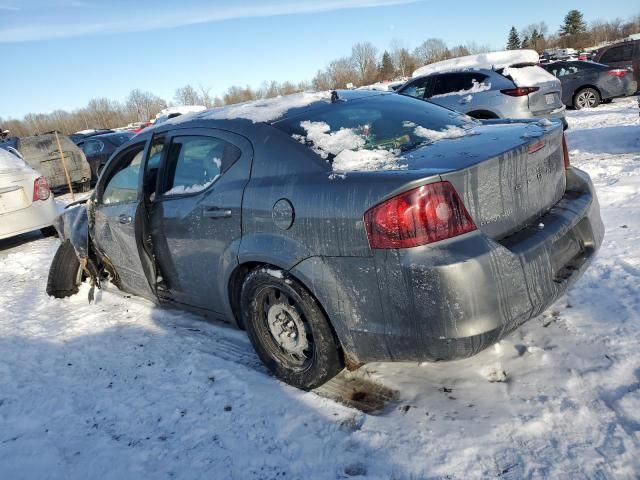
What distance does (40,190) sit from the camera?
7.36 m

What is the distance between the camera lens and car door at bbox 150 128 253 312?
307cm

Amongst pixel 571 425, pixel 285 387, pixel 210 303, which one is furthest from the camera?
pixel 210 303

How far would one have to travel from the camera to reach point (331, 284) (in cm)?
256

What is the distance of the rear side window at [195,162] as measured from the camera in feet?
10.4

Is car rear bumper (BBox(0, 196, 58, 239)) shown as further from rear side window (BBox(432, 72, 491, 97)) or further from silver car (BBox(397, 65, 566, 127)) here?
rear side window (BBox(432, 72, 491, 97))

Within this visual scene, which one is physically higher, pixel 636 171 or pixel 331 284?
pixel 331 284

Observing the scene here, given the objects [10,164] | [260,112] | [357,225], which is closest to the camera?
[357,225]

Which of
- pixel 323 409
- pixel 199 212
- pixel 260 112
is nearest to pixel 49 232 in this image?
pixel 199 212

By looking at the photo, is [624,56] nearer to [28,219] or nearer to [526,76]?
[526,76]

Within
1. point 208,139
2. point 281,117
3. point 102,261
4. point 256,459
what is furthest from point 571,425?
point 102,261

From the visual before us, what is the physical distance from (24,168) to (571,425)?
25.2 feet

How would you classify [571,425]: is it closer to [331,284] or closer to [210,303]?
[331,284]

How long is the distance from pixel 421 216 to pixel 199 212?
1.59 meters

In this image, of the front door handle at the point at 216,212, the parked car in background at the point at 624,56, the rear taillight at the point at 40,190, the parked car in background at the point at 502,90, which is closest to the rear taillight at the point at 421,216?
the front door handle at the point at 216,212
